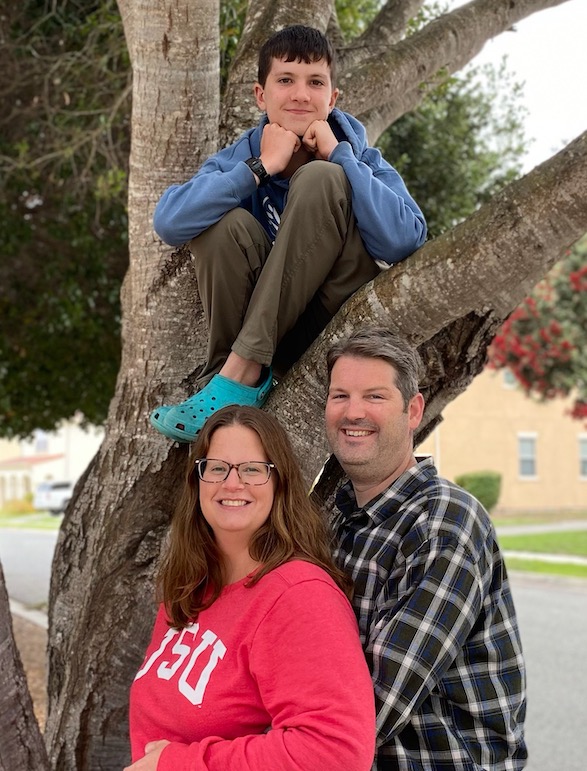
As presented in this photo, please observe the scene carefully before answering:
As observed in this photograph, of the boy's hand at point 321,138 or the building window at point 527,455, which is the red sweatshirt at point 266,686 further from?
the building window at point 527,455

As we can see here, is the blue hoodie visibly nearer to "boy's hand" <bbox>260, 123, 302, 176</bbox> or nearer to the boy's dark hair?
"boy's hand" <bbox>260, 123, 302, 176</bbox>

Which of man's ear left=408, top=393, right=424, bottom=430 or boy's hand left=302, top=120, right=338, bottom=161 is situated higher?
boy's hand left=302, top=120, right=338, bottom=161

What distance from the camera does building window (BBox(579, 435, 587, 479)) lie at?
1319 inches

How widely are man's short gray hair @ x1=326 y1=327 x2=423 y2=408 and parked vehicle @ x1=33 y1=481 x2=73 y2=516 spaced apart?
4259 cm

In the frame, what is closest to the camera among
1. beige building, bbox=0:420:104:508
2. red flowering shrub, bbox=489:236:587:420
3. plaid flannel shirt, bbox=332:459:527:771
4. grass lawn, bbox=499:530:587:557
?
plaid flannel shirt, bbox=332:459:527:771

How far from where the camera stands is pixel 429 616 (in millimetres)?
2066

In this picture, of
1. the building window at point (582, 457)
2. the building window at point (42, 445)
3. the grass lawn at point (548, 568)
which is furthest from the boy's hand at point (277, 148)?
the building window at point (42, 445)

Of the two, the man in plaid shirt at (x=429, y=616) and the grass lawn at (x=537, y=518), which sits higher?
the man in plaid shirt at (x=429, y=616)

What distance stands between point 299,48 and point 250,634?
1859 millimetres

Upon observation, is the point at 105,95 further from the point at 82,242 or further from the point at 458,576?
the point at 458,576

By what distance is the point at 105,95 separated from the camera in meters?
7.95

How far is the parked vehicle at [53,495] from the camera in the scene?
4384 centimetres

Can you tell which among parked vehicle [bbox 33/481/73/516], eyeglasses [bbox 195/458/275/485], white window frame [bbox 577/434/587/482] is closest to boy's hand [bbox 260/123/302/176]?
eyeglasses [bbox 195/458/275/485]

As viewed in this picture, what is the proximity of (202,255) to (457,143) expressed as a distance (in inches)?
245
